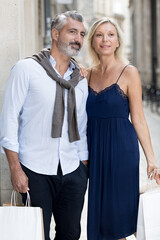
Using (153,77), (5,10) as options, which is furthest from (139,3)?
(5,10)

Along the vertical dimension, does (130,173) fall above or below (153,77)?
above

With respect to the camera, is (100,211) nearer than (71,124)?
No

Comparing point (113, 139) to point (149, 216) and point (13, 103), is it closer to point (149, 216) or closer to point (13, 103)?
point (149, 216)

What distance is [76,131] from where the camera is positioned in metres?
2.63

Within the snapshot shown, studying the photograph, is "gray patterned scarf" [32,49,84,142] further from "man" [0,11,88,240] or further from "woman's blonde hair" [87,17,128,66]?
"woman's blonde hair" [87,17,128,66]

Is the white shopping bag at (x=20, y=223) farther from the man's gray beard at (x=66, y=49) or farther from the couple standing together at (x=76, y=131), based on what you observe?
the man's gray beard at (x=66, y=49)

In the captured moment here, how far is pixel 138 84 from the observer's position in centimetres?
294

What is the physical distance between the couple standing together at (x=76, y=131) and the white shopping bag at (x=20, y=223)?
222 millimetres

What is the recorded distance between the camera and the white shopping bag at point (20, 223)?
2.23 meters

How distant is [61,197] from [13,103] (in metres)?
0.77

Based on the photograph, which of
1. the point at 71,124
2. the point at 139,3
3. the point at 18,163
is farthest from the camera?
the point at 139,3

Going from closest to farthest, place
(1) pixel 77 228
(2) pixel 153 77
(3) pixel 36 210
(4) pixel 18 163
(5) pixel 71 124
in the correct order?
1. (3) pixel 36 210
2. (4) pixel 18 163
3. (5) pixel 71 124
4. (1) pixel 77 228
5. (2) pixel 153 77

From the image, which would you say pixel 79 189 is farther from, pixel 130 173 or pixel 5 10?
pixel 5 10

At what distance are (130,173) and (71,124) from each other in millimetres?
708
